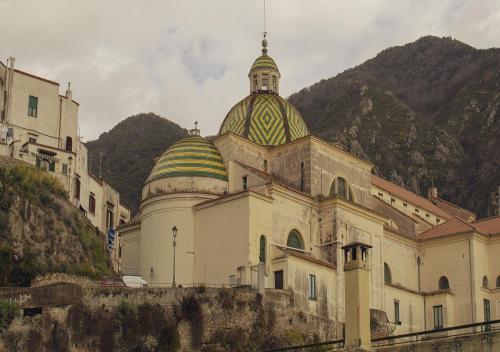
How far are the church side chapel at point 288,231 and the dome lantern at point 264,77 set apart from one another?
0.07 m

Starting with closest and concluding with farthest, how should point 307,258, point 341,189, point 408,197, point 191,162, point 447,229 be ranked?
1. point 307,258
2. point 191,162
3. point 341,189
4. point 447,229
5. point 408,197

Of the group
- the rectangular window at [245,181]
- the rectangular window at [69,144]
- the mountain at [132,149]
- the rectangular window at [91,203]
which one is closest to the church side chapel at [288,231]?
the rectangular window at [245,181]

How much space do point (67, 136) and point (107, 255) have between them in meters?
9.31

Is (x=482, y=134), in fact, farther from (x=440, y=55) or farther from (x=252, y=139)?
(x=252, y=139)

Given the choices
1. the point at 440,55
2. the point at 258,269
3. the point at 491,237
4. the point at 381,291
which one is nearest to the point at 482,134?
the point at 440,55

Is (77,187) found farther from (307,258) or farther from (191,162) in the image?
(307,258)

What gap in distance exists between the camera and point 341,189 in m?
59.9

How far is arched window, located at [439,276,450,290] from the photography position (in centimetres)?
6323

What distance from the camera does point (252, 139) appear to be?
6175cm

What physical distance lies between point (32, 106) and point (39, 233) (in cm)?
1295

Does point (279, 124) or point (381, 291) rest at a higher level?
point (279, 124)

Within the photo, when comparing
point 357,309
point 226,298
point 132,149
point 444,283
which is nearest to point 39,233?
point 226,298

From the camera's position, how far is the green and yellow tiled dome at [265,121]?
204 ft

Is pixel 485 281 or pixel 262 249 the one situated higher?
pixel 262 249
